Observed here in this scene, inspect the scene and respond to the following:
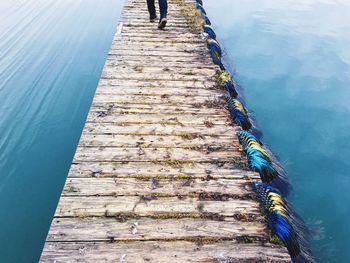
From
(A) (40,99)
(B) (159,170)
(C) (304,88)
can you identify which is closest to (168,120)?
(B) (159,170)

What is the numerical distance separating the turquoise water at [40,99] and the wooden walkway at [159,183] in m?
1.95

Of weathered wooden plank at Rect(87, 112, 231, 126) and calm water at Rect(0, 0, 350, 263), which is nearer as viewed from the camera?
weathered wooden plank at Rect(87, 112, 231, 126)

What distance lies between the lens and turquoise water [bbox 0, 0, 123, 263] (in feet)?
16.6

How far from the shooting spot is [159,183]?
332 cm

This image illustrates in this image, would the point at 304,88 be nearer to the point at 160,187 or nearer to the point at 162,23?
the point at 162,23

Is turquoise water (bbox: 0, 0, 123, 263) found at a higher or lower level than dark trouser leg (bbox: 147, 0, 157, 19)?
lower

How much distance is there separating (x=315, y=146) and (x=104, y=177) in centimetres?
504

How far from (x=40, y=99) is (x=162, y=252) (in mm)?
6278

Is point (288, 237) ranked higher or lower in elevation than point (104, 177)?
lower

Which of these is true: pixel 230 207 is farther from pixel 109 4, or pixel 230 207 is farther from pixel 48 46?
pixel 109 4

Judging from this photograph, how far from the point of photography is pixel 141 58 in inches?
235

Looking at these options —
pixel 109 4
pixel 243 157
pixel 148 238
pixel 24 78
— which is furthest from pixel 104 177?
pixel 109 4

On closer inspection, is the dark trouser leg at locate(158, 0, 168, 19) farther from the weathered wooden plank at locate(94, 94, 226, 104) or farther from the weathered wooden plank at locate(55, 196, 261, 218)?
the weathered wooden plank at locate(55, 196, 261, 218)

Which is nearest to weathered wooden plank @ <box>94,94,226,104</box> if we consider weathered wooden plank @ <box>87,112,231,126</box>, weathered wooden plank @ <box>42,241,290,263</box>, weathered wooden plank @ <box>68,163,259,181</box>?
weathered wooden plank @ <box>87,112,231,126</box>
